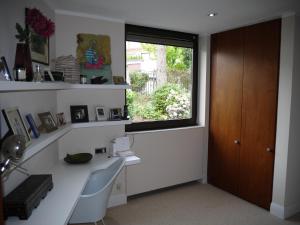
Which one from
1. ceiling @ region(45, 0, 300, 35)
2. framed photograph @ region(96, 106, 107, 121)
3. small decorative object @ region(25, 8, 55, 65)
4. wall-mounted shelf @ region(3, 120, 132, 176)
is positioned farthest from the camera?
framed photograph @ region(96, 106, 107, 121)

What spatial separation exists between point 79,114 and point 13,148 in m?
1.59

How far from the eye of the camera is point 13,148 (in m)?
1.24

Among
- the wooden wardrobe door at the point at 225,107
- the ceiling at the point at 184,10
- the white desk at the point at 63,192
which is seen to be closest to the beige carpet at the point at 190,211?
the wooden wardrobe door at the point at 225,107

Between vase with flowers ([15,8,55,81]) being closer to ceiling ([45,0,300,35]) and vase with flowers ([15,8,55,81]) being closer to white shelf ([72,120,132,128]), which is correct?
ceiling ([45,0,300,35])

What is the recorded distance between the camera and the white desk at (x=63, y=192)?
1.52 metres

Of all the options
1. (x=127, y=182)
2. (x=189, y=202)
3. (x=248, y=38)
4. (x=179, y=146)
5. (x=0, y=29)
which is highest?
(x=248, y=38)

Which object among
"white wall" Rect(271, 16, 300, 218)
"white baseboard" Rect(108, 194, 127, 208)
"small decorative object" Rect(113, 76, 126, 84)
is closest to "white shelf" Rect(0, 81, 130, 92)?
"small decorative object" Rect(113, 76, 126, 84)

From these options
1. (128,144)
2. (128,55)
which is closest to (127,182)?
(128,144)

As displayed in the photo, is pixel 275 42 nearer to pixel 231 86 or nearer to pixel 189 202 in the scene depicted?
pixel 231 86

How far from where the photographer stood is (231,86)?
338 centimetres

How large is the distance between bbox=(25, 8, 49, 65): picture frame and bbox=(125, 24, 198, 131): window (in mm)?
1134

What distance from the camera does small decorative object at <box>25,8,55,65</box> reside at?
6.54ft

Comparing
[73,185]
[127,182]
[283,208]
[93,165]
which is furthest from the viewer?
[127,182]

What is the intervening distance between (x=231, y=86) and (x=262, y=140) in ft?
2.73
